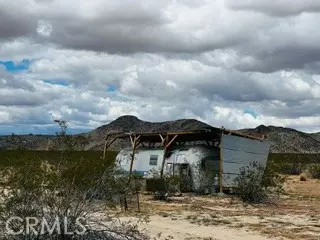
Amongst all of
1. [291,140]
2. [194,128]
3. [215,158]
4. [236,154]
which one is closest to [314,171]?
[215,158]

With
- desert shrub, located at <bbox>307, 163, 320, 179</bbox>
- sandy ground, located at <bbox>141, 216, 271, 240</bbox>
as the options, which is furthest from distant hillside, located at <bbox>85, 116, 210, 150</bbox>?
sandy ground, located at <bbox>141, 216, 271, 240</bbox>

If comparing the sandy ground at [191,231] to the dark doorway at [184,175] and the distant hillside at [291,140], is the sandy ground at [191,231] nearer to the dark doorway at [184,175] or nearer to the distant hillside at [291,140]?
the dark doorway at [184,175]

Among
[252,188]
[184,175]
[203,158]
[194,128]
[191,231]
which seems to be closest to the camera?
[191,231]

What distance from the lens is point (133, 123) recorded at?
377 ft

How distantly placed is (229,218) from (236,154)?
428 inches

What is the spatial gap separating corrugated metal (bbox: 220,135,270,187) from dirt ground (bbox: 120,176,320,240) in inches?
89.3

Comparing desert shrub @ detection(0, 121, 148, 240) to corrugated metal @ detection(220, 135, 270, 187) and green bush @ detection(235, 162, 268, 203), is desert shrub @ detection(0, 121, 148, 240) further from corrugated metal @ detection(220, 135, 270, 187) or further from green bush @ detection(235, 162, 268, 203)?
corrugated metal @ detection(220, 135, 270, 187)

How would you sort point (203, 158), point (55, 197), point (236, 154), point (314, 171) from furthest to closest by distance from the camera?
1. point (314, 171)
2. point (203, 158)
3. point (236, 154)
4. point (55, 197)

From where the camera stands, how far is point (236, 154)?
27750 millimetres

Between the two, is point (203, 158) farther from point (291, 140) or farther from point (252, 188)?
point (291, 140)

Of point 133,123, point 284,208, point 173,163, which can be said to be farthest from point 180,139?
point 133,123

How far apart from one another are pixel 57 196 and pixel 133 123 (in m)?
105

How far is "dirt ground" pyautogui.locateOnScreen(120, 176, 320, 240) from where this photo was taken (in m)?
13.8

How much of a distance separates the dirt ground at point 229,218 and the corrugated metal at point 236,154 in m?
2.27
